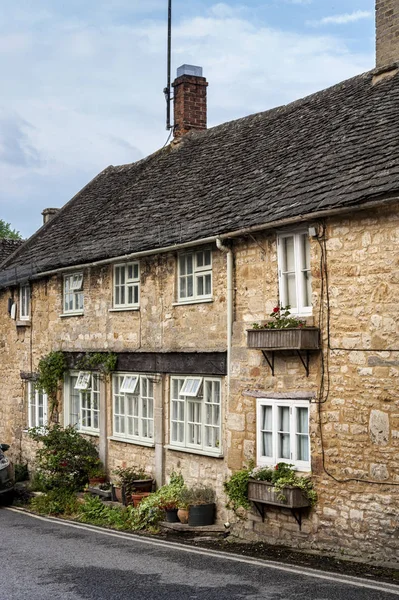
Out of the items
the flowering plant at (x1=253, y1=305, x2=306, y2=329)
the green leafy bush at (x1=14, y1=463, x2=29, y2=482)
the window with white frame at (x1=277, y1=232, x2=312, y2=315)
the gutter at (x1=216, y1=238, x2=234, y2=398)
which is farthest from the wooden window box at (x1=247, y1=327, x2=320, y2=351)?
the green leafy bush at (x1=14, y1=463, x2=29, y2=482)

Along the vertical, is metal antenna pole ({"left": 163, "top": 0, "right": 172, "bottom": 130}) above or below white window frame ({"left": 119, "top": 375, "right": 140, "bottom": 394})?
above

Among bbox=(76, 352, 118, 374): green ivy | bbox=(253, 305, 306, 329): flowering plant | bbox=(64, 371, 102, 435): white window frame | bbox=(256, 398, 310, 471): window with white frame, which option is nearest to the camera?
bbox=(253, 305, 306, 329): flowering plant

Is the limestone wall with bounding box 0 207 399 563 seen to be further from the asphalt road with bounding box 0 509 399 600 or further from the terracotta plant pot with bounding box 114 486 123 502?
the terracotta plant pot with bounding box 114 486 123 502

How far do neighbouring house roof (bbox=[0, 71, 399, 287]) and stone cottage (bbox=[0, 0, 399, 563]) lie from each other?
53 mm

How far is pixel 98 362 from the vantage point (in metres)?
19.0

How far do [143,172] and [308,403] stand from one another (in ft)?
37.6

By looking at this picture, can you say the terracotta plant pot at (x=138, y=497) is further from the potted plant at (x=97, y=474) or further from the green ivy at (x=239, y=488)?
the green ivy at (x=239, y=488)

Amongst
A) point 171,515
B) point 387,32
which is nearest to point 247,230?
point 171,515

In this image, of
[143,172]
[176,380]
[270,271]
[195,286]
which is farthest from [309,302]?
[143,172]

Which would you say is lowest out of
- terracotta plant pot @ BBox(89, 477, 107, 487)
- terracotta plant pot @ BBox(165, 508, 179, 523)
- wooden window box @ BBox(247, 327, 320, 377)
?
terracotta plant pot @ BBox(165, 508, 179, 523)

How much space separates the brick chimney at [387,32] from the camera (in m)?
17.4

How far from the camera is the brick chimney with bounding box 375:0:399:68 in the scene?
57.0 feet

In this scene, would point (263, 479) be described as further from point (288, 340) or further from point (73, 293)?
point (73, 293)

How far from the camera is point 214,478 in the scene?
15.3 m
